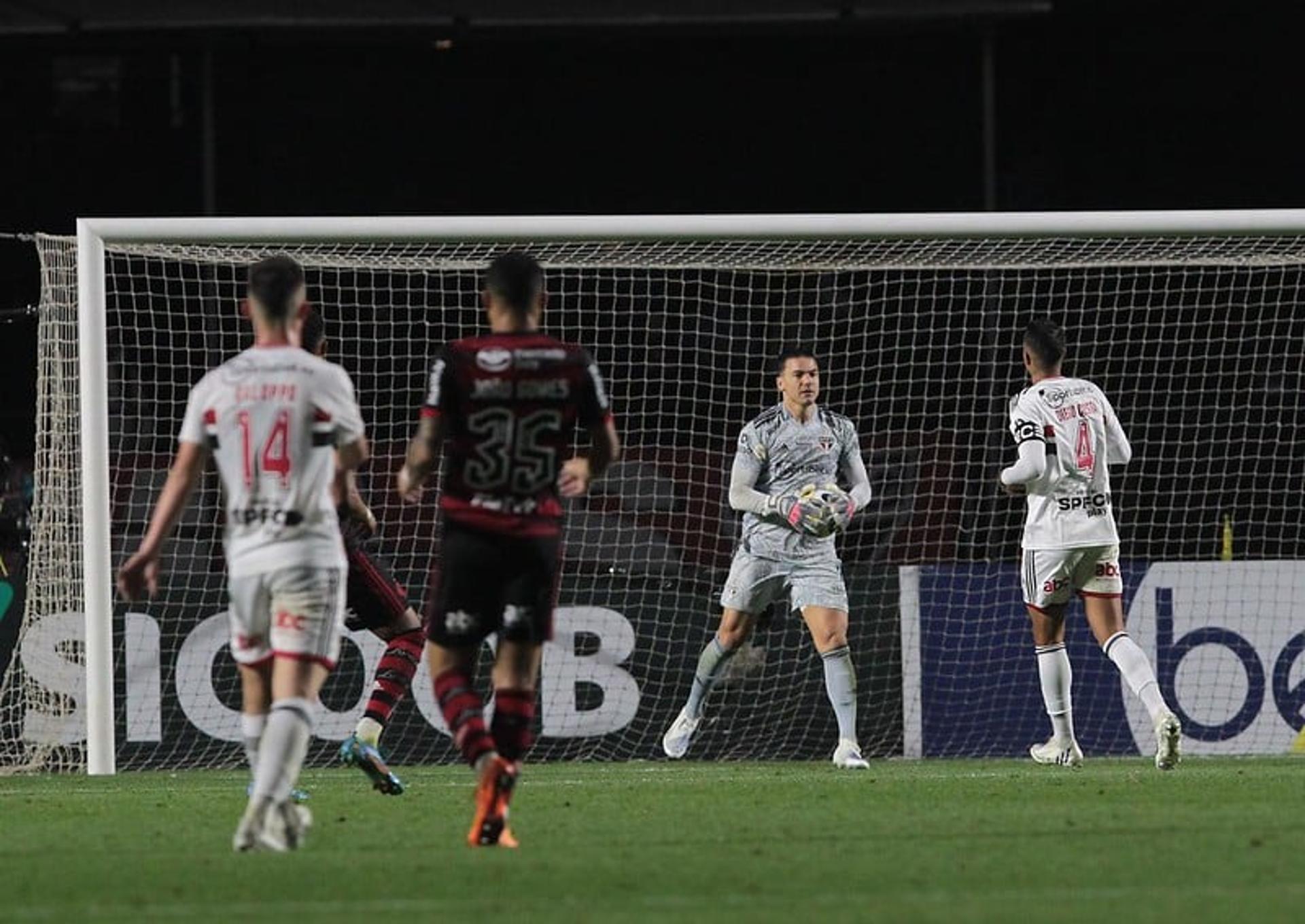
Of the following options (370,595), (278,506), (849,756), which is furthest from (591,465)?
(849,756)

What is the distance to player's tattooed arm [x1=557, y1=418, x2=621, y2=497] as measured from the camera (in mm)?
7746

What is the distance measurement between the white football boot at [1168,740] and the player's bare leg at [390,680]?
3436 mm

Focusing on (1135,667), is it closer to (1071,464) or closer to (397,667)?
(1071,464)

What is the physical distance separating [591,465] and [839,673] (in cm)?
432

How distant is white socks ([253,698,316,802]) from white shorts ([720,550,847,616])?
16.6 feet

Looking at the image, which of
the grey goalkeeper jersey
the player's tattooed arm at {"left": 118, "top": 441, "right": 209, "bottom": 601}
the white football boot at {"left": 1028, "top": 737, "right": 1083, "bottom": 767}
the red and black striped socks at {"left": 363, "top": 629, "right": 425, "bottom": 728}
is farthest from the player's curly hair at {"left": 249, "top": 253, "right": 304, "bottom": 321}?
the white football boot at {"left": 1028, "top": 737, "right": 1083, "bottom": 767}

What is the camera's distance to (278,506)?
729 cm

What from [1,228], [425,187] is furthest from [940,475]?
[1,228]

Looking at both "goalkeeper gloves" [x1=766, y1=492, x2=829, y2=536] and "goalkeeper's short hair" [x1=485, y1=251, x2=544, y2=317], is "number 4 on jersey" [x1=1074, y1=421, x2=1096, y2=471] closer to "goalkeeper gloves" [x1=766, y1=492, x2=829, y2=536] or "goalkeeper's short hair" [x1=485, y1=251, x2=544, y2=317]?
"goalkeeper gloves" [x1=766, y1=492, x2=829, y2=536]

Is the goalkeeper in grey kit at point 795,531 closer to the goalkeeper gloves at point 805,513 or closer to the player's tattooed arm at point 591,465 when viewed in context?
the goalkeeper gloves at point 805,513

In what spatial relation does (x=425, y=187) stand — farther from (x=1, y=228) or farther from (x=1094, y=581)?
(x=1094, y=581)

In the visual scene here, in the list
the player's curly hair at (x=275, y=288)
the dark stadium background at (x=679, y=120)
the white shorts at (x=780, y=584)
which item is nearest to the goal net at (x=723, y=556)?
the white shorts at (x=780, y=584)

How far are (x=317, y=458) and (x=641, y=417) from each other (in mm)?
7784

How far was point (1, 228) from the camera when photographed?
22.0 metres
